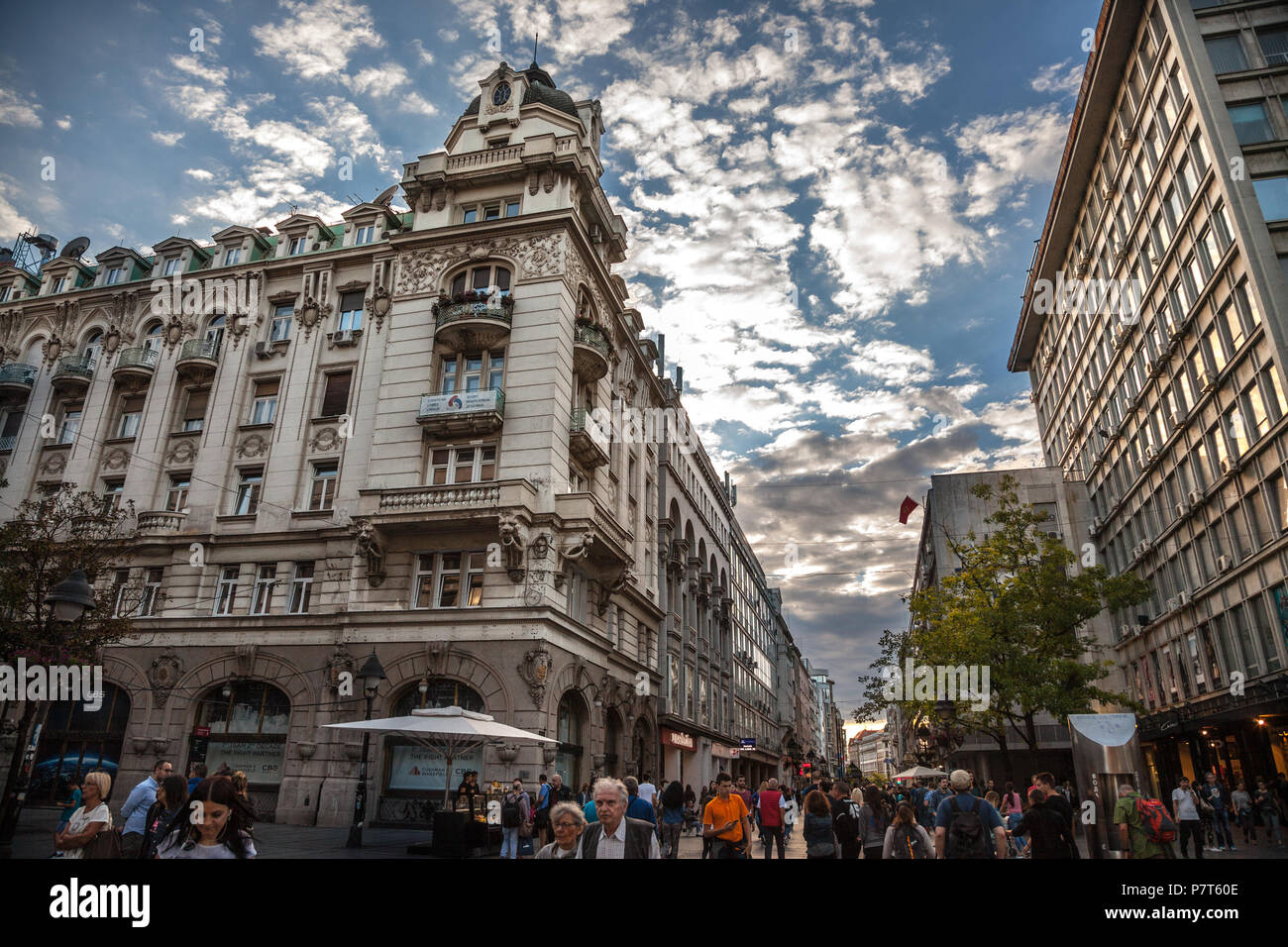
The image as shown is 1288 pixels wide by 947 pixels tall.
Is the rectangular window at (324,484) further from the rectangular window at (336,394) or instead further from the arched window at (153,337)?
the arched window at (153,337)

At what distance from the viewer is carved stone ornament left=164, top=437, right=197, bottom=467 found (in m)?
30.3

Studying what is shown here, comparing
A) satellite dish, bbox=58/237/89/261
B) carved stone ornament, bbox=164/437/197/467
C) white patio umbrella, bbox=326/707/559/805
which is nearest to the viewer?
white patio umbrella, bbox=326/707/559/805

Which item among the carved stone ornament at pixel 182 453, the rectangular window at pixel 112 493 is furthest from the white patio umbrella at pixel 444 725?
the rectangular window at pixel 112 493

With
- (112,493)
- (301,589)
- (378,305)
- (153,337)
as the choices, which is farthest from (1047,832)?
(153,337)

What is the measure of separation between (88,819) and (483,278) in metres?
24.8

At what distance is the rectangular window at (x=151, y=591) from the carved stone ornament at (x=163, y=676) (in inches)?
80.5

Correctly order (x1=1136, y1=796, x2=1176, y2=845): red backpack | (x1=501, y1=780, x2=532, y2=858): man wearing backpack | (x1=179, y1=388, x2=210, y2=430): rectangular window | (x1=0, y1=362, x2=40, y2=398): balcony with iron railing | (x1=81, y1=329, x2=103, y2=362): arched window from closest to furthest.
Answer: (x1=1136, y1=796, x2=1176, y2=845): red backpack, (x1=501, y1=780, x2=532, y2=858): man wearing backpack, (x1=179, y1=388, x2=210, y2=430): rectangular window, (x1=0, y1=362, x2=40, y2=398): balcony with iron railing, (x1=81, y1=329, x2=103, y2=362): arched window

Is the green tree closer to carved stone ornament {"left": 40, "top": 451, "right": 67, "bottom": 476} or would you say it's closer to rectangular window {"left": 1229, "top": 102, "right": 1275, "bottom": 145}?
rectangular window {"left": 1229, "top": 102, "right": 1275, "bottom": 145}

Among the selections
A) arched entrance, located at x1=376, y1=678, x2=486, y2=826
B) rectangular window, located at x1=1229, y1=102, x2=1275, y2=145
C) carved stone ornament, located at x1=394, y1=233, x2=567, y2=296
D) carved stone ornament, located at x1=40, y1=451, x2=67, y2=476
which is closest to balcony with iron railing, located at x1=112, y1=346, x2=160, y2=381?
carved stone ornament, located at x1=40, y1=451, x2=67, y2=476

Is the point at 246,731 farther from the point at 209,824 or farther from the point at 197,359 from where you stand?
the point at 209,824

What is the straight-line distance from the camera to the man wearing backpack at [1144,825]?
1023 cm

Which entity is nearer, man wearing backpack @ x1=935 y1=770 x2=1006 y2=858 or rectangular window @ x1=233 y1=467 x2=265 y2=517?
man wearing backpack @ x1=935 y1=770 x2=1006 y2=858

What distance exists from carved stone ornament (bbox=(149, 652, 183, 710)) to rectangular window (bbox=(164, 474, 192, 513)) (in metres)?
5.96
